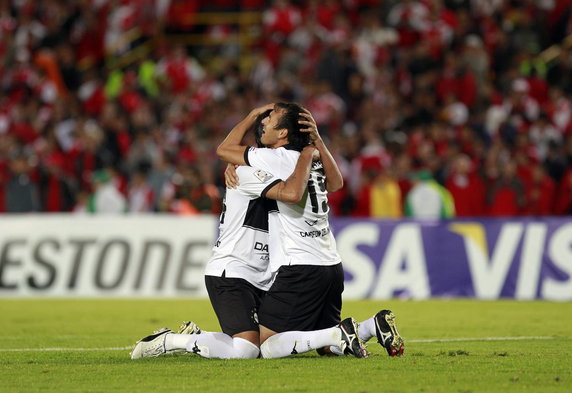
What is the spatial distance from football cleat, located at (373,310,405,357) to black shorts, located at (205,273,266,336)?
971 millimetres

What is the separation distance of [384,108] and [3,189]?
7.18m

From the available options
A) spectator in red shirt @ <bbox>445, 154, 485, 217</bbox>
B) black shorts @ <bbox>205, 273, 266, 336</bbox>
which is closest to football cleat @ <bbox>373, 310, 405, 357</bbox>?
black shorts @ <bbox>205, 273, 266, 336</bbox>

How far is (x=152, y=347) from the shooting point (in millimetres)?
8789

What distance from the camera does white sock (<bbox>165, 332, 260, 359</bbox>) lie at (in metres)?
8.70

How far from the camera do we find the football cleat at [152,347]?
877 centimetres

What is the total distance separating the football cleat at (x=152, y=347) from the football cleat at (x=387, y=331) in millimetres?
1635

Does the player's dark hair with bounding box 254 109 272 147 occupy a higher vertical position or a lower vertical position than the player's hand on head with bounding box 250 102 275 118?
lower

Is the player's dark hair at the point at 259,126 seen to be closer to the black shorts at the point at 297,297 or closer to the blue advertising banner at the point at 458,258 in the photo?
the black shorts at the point at 297,297

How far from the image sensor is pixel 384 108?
71.4 feet

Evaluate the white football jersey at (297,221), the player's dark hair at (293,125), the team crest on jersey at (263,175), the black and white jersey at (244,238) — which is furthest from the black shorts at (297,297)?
the player's dark hair at (293,125)

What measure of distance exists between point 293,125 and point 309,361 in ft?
5.94

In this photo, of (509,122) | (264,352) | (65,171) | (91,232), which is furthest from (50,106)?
(264,352)

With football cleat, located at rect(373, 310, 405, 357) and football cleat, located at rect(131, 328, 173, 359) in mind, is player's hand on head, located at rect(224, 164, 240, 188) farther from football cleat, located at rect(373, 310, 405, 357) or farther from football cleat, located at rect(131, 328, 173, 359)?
football cleat, located at rect(373, 310, 405, 357)

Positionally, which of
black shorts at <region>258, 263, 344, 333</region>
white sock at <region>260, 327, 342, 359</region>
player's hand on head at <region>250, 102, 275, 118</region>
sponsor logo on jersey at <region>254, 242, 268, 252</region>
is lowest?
white sock at <region>260, 327, 342, 359</region>
